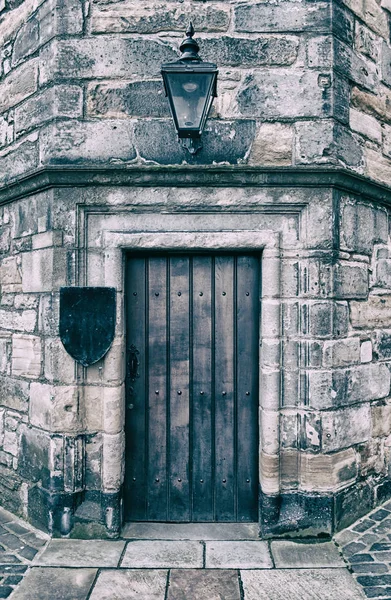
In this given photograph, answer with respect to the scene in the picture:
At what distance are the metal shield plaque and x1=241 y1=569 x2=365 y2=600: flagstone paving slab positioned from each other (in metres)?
1.63

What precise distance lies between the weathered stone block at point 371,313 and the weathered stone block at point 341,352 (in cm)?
15

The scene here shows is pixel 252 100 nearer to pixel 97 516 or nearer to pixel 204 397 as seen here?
pixel 204 397

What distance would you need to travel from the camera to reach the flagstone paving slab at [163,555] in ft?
9.76

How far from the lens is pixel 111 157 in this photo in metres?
3.36

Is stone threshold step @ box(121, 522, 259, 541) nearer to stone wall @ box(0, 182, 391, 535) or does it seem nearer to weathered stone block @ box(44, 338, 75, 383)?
stone wall @ box(0, 182, 391, 535)

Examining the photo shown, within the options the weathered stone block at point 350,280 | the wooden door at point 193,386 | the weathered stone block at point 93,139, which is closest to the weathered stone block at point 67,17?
the weathered stone block at point 93,139

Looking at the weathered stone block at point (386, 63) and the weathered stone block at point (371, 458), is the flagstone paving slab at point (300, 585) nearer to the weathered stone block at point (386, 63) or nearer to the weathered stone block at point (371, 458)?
the weathered stone block at point (371, 458)

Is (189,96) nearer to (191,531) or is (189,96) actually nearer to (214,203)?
(214,203)

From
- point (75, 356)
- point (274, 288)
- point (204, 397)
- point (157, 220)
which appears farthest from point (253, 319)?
point (75, 356)

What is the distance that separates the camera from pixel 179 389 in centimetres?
349

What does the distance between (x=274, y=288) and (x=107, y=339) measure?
3.82 feet

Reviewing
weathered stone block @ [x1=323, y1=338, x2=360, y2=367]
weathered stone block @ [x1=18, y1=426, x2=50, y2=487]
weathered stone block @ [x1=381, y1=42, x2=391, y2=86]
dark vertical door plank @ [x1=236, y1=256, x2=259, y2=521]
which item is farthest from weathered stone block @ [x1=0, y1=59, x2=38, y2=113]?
weathered stone block @ [x1=323, y1=338, x2=360, y2=367]

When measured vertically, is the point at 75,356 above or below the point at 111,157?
below

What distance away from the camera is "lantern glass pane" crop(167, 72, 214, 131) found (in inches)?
115
